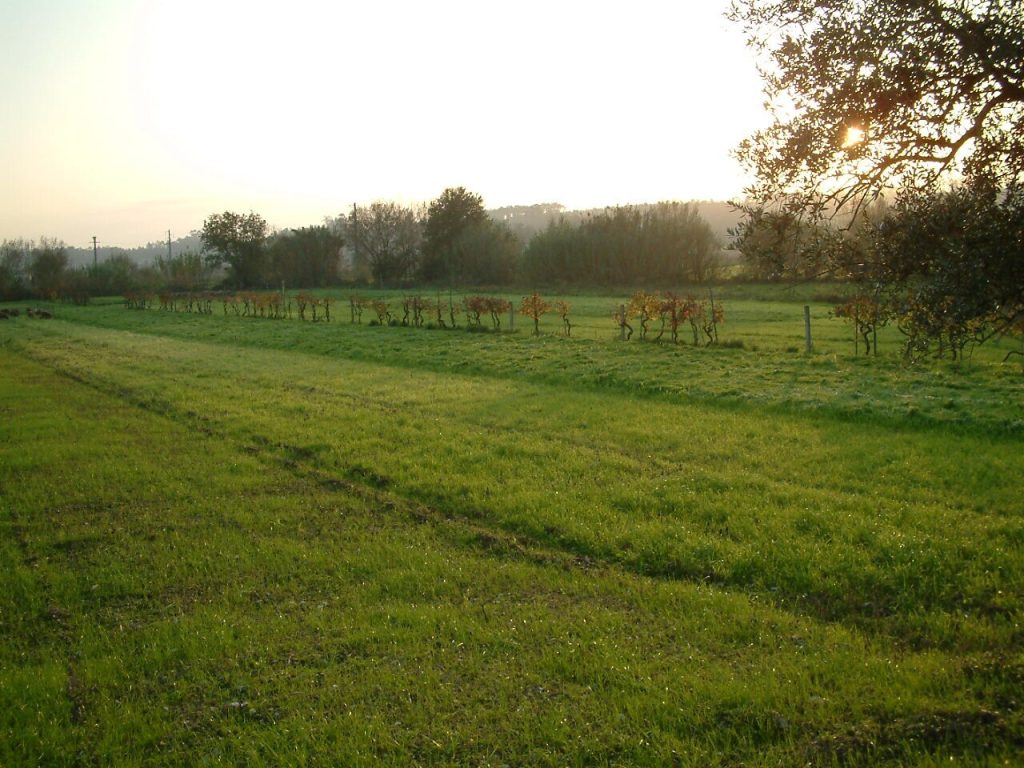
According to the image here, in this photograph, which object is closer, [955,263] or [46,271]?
[955,263]

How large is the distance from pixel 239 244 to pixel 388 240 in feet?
54.1

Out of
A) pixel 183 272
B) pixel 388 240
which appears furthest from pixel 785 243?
pixel 183 272

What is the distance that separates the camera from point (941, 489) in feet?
29.8

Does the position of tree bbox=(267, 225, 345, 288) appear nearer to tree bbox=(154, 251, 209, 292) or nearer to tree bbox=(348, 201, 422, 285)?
tree bbox=(348, 201, 422, 285)

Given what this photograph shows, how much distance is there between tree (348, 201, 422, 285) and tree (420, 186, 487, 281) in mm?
3728

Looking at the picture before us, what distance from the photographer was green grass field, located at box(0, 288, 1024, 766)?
478cm

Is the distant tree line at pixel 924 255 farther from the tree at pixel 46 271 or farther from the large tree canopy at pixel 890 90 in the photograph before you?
the tree at pixel 46 271

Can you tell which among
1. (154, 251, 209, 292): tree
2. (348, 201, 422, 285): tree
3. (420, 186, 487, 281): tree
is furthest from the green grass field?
(154, 251, 209, 292): tree

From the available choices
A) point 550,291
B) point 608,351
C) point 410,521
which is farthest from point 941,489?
Answer: point 550,291

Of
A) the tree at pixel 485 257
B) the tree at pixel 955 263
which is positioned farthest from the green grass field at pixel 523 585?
the tree at pixel 485 257

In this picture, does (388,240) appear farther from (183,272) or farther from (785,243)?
(785,243)

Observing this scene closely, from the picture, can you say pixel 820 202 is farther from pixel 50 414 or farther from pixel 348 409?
pixel 50 414

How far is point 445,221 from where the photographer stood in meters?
76.8

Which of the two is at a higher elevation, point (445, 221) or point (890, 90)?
point (445, 221)
